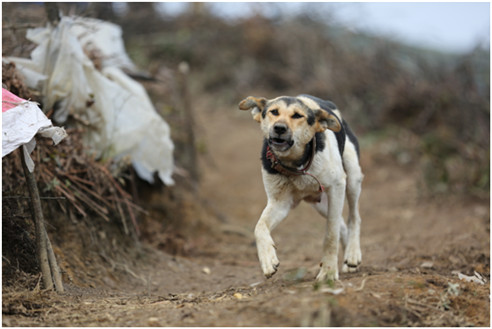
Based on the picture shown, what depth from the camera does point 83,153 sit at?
5992mm

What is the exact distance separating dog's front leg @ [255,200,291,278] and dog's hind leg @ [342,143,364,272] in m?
0.83

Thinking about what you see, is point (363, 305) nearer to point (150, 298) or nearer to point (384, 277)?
point (384, 277)

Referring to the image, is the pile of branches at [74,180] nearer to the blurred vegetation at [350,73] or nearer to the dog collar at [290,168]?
the dog collar at [290,168]

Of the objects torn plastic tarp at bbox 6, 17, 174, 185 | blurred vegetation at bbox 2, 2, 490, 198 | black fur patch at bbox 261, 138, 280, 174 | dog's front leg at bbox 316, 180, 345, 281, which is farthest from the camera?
blurred vegetation at bbox 2, 2, 490, 198

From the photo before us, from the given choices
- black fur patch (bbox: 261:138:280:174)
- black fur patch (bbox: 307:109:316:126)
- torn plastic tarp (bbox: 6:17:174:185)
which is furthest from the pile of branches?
black fur patch (bbox: 307:109:316:126)

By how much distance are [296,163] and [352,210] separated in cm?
122

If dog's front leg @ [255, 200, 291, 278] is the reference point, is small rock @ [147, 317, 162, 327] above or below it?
below

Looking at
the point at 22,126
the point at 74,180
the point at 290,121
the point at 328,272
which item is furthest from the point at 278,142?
the point at 74,180

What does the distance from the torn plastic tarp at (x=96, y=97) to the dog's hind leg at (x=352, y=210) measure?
8.24 ft

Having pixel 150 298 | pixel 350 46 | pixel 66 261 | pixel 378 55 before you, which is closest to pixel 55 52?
pixel 66 261

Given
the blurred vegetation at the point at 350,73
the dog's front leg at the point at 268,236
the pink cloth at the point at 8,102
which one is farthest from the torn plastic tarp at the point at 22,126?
the blurred vegetation at the point at 350,73

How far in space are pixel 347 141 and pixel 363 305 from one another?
2.22m

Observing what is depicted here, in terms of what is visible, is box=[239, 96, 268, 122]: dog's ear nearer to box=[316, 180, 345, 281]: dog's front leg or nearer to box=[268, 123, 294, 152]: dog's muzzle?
box=[268, 123, 294, 152]: dog's muzzle

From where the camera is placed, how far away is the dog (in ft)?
13.9
